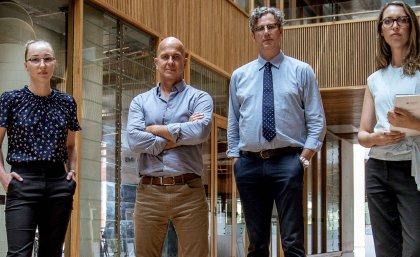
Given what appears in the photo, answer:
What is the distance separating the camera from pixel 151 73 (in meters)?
7.40

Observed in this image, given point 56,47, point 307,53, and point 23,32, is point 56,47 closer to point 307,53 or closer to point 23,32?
point 23,32

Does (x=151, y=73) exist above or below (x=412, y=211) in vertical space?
above

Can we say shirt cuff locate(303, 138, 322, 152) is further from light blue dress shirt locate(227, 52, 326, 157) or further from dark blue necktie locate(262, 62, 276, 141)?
dark blue necktie locate(262, 62, 276, 141)

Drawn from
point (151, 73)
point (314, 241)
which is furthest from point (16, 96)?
point (314, 241)

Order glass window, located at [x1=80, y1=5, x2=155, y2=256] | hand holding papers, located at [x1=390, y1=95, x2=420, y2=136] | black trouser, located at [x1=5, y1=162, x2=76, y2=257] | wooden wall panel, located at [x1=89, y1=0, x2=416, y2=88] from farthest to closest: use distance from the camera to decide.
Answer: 1. wooden wall panel, located at [x1=89, y1=0, x2=416, y2=88]
2. glass window, located at [x1=80, y1=5, x2=155, y2=256]
3. black trouser, located at [x1=5, y1=162, x2=76, y2=257]
4. hand holding papers, located at [x1=390, y1=95, x2=420, y2=136]

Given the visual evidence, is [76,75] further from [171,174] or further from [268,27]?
[268,27]

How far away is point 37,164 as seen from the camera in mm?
3068

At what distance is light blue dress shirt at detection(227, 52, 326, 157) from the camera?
10.7 ft

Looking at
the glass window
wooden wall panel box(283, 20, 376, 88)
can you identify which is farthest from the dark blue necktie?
wooden wall panel box(283, 20, 376, 88)

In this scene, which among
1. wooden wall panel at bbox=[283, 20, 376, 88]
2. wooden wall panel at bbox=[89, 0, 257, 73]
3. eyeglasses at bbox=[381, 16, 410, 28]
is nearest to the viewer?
eyeglasses at bbox=[381, 16, 410, 28]

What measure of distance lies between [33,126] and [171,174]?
0.78 m

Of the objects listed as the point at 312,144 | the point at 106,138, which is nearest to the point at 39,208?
the point at 312,144

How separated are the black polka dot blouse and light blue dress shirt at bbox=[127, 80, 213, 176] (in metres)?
0.43

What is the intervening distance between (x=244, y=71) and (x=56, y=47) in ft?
9.25
